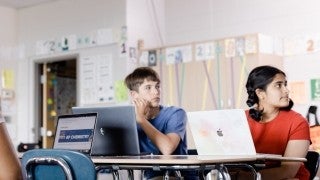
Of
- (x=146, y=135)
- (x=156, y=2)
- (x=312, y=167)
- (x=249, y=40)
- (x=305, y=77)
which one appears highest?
(x=156, y=2)

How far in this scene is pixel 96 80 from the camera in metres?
6.26

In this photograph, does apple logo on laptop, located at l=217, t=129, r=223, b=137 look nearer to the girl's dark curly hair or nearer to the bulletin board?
the girl's dark curly hair

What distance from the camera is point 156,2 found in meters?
6.18

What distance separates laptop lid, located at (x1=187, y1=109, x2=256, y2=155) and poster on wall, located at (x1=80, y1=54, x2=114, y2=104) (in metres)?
3.48

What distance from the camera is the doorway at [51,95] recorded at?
7.03 metres

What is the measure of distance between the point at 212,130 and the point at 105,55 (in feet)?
12.2

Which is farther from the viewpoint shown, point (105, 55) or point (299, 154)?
point (105, 55)

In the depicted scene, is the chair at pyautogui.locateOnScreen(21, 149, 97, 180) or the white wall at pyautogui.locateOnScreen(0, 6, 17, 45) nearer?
the chair at pyautogui.locateOnScreen(21, 149, 97, 180)

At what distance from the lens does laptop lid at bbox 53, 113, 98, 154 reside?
281cm

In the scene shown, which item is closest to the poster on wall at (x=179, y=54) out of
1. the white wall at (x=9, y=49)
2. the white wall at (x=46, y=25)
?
the white wall at (x=46, y=25)

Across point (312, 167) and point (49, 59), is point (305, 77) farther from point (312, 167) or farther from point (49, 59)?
point (49, 59)

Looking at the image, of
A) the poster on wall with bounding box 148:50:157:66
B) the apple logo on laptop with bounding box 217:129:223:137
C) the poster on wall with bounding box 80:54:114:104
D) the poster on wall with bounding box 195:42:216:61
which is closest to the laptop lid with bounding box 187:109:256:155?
the apple logo on laptop with bounding box 217:129:223:137

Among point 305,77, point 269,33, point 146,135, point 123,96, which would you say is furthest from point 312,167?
point 123,96

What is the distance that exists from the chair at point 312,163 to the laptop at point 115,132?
3.28 feet
